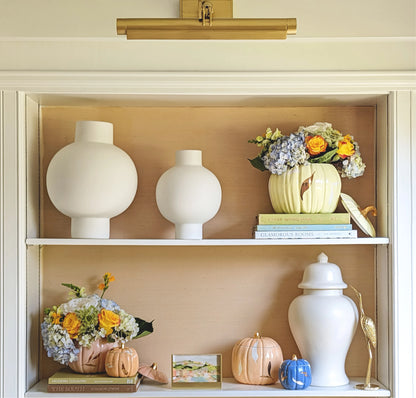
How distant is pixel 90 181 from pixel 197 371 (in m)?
0.70

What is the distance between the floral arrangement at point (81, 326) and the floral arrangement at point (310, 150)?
2.24 ft

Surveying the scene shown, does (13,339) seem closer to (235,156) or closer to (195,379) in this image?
(195,379)

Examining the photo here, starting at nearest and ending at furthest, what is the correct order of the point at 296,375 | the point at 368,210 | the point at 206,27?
the point at 206,27 < the point at 296,375 < the point at 368,210

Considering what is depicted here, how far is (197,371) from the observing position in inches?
81.8

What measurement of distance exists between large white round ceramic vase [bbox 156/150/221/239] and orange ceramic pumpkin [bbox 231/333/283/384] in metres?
0.40

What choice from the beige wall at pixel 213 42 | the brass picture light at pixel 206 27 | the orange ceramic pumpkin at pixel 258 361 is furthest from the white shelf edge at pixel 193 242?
the brass picture light at pixel 206 27

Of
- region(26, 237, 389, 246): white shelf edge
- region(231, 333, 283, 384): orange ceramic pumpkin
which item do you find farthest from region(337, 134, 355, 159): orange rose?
region(231, 333, 283, 384): orange ceramic pumpkin

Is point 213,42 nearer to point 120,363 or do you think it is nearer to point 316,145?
point 316,145

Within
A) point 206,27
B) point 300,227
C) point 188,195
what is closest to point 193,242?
point 188,195

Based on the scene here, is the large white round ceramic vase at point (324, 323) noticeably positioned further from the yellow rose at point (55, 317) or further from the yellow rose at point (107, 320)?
the yellow rose at point (55, 317)

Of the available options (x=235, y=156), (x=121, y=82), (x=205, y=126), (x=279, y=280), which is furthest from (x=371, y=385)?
(x=121, y=82)

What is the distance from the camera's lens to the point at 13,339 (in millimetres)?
2031

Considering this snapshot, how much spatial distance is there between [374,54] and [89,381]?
1384 millimetres

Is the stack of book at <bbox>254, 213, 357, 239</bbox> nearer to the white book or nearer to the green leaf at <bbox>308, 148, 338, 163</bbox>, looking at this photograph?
the white book
